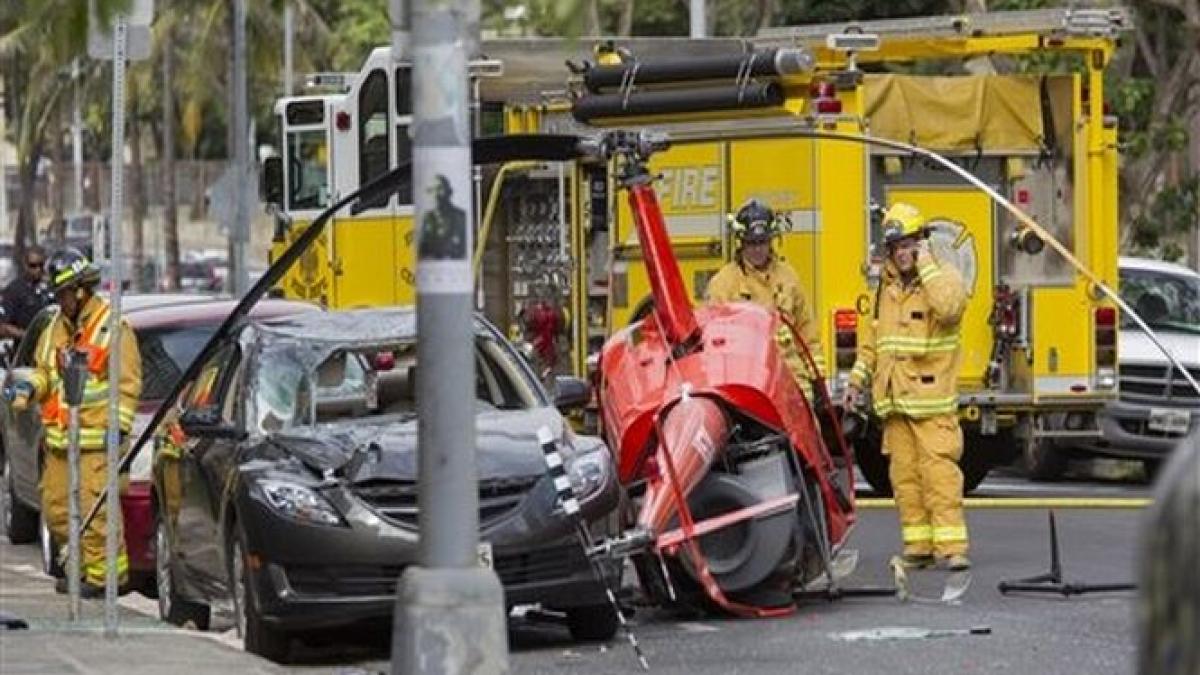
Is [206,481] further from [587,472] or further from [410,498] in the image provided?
[587,472]

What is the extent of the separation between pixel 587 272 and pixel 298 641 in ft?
22.6

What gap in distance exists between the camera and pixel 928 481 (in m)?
14.3

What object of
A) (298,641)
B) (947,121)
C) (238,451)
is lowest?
(298,641)

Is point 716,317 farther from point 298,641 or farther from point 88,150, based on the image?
point 88,150

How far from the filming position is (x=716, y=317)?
1405 cm

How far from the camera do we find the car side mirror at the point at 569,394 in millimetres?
13445

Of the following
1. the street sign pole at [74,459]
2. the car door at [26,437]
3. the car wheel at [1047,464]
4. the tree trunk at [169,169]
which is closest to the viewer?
the street sign pole at [74,459]

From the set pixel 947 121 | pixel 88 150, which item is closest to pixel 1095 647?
pixel 947 121

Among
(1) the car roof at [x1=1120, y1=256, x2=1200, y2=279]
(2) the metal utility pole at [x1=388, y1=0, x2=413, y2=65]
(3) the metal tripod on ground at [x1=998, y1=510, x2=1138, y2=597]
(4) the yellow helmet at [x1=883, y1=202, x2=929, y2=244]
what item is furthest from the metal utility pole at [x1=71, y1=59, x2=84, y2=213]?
(2) the metal utility pole at [x1=388, y1=0, x2=413, y2=65]

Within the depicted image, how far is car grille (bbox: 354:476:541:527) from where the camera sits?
12.2m

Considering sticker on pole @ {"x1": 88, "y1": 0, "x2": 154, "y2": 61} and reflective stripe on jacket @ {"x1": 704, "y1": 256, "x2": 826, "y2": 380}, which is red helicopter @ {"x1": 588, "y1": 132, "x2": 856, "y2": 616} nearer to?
reflective stripe on jacket @ {"x1": 704, "y1": 256, "x2": 826, "y2": 380}

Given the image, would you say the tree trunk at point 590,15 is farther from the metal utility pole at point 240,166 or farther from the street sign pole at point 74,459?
the metal utility pole at point 240,166

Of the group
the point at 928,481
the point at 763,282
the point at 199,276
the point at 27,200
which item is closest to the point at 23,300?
the point at 763,282

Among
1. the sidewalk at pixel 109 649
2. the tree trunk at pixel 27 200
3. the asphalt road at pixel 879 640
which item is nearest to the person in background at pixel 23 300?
the sidewalk at pixel 109 649
